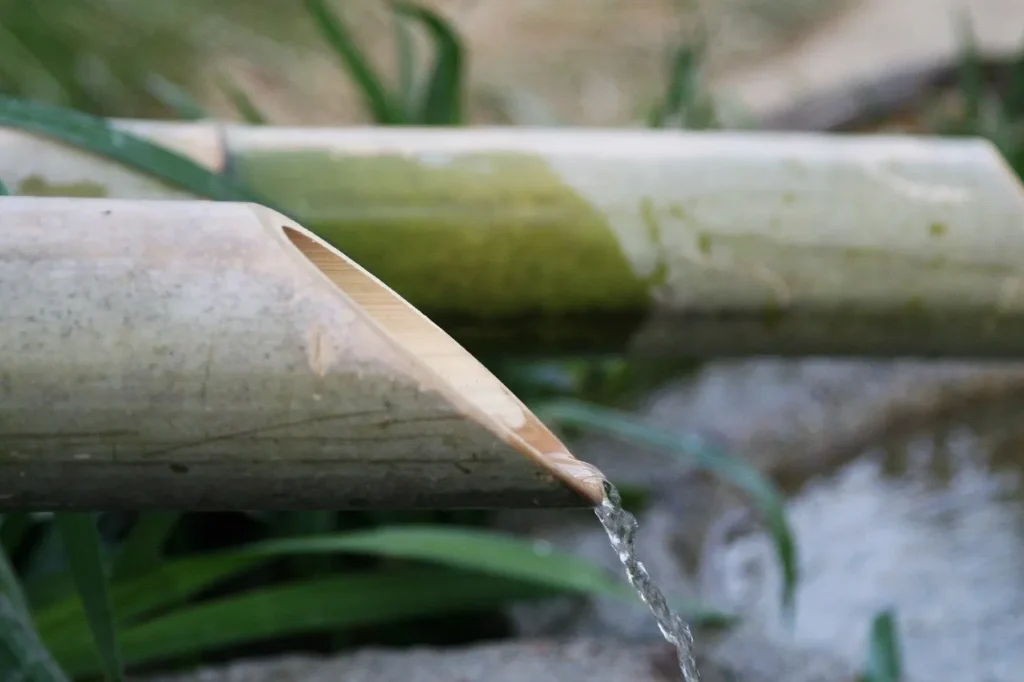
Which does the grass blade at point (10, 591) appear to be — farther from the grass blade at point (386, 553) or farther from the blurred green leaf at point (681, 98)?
the blurred green leaf at point (681, 98)

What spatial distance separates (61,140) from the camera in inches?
23.5

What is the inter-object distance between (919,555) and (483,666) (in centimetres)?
62

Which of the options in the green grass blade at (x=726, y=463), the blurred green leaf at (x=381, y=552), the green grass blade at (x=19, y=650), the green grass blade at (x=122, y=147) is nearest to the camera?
the green grass blade at (x=19, y=650)

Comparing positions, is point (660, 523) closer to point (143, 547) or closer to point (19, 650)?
point (143, 547)

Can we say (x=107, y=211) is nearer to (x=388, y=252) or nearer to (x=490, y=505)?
(x=490, y=505)

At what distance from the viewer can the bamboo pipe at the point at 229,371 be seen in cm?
31

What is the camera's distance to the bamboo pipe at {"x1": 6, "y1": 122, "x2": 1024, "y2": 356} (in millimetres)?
672

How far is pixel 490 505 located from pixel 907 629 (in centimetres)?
74

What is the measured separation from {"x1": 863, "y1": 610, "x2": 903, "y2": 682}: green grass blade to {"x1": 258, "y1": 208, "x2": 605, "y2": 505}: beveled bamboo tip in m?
0.50

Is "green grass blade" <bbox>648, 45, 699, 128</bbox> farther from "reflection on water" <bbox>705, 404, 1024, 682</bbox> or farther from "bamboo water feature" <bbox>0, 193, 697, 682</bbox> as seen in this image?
"bamboo water feature" <bbox>0, 193, 697, 682</bbox>

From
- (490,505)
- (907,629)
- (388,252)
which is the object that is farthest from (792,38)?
(490,505)

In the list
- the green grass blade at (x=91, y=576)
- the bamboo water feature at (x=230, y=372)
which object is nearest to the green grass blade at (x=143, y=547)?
the green grass blade at (x=91, y=576)

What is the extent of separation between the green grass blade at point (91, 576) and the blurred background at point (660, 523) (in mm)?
68

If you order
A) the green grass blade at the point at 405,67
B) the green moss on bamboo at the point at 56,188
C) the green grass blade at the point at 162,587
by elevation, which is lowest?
the green grass blade at the point at 162,587
